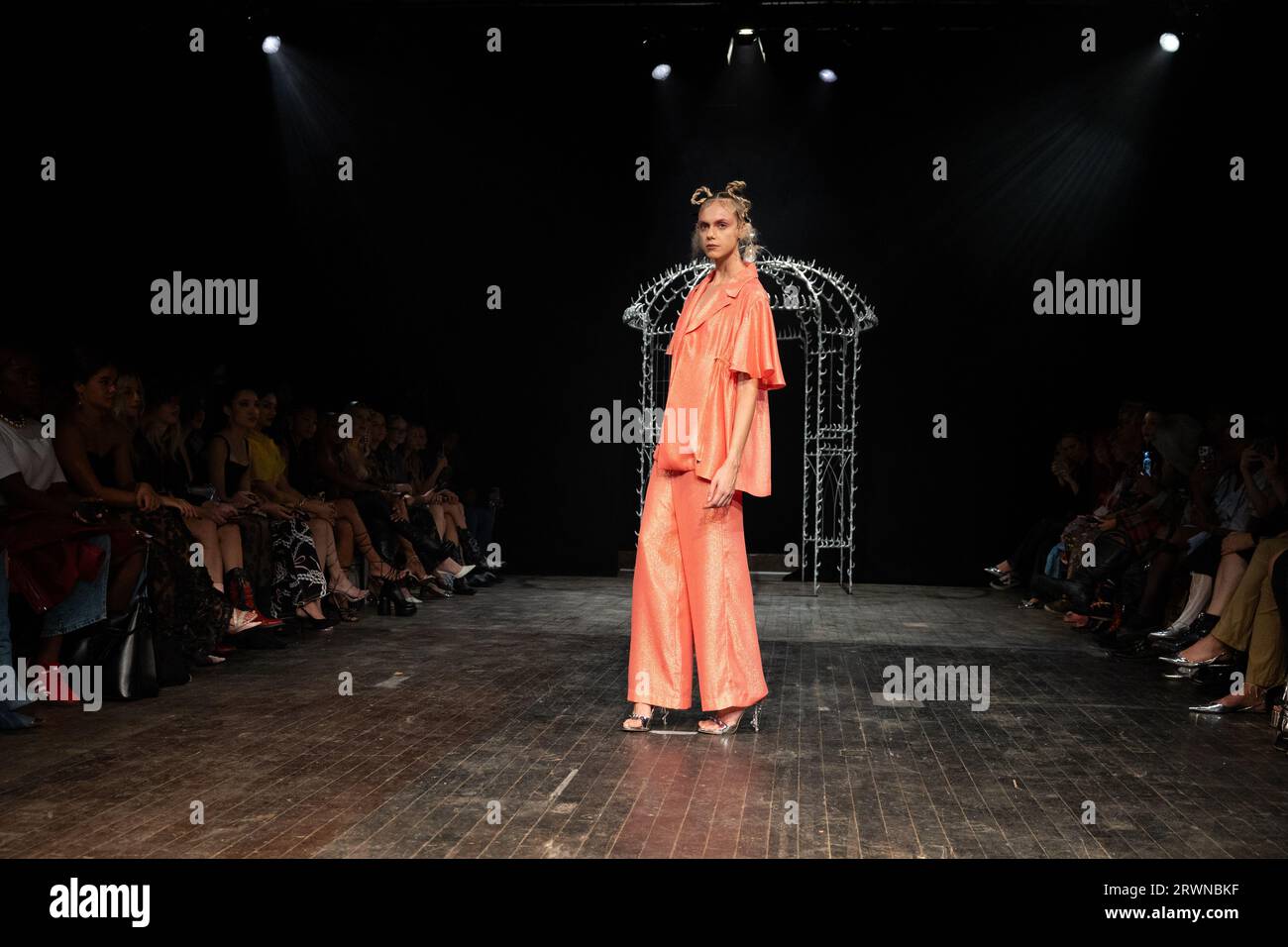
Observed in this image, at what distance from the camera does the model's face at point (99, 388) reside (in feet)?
15.4

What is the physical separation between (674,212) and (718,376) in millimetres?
6050

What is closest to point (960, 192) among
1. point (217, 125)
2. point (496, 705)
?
point (217, 125)

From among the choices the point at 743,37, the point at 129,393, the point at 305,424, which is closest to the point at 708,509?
the point at 129,393

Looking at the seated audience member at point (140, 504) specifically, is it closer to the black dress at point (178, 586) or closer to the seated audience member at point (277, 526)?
the black dress at point (178, 586)

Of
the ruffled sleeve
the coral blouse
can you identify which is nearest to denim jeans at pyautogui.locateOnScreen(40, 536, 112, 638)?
the coral blouse

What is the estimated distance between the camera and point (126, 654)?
425 cm

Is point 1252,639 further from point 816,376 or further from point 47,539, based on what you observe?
point 816,376

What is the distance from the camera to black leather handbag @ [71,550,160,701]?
421 centimetres

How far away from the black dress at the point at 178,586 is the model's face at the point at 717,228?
2.49m

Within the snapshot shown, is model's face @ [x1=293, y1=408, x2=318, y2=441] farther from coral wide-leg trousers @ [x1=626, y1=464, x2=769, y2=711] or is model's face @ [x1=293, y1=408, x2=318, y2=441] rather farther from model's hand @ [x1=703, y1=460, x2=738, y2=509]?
model's hand @ [x1=703, y1=460, x2=738, y2=509]

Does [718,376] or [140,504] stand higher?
[718,376]

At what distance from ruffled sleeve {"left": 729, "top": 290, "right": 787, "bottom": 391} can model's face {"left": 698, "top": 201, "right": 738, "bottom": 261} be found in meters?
0.20

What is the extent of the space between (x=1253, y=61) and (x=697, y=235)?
→ 5.45m

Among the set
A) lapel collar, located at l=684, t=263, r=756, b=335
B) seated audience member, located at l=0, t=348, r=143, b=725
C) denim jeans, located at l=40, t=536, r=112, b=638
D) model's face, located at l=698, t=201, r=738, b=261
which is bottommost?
denim jeans, located at l=40, t=536, r=112, b=638
